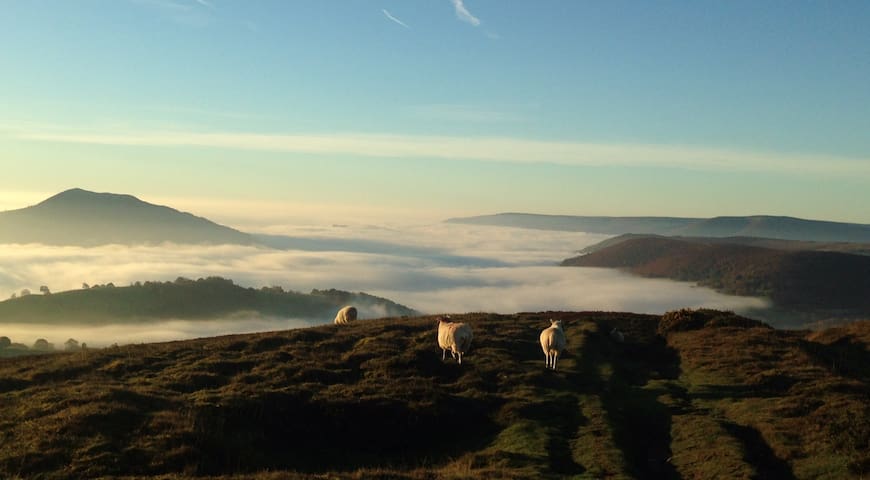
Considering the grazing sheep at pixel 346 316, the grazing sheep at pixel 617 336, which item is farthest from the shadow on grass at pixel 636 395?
the grazing sheep at pixel 346 316

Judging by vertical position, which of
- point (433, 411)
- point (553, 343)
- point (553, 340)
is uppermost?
point (553, 340)

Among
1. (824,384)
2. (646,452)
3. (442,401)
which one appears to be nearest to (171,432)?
(442,401)

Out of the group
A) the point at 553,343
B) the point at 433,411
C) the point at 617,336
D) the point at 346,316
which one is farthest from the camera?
the point at 346,316

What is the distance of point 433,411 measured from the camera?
25531 millimetres

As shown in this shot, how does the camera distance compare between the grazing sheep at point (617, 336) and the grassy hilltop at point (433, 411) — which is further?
the grazing sheep at point (617, 336)

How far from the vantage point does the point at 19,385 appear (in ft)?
95.0

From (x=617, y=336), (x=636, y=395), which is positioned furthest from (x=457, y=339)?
(x=617, y=336)

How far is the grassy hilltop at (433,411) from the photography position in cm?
1902

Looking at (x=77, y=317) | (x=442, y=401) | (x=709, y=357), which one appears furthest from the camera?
(x=77, y=317)

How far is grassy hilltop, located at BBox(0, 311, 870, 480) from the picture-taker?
19016 millimetres

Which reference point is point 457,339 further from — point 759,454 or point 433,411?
point 759,454

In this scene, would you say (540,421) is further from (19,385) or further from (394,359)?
(19,385)

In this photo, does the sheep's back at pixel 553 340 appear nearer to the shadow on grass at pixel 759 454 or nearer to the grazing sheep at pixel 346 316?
the shadow on grass at pixel 759 454

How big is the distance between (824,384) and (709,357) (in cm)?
835
